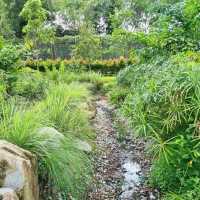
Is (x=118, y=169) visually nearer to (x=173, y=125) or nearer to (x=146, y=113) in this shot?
(x=146, y=113)

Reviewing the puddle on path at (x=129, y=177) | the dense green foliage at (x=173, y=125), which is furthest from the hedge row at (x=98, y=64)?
the dense green foliage at (x=173, y=125)

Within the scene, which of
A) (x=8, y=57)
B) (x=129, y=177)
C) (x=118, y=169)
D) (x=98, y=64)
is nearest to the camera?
(x=129, y=177)

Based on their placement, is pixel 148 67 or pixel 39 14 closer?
pixel 148 67

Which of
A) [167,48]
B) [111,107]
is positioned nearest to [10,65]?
[111,107]

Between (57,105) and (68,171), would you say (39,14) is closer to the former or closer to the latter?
(57,105)

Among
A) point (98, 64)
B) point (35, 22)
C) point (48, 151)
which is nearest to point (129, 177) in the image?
point (48, 151)

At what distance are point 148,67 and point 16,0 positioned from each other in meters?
17.8

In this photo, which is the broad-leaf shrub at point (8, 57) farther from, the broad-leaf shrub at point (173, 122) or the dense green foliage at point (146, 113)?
the broad-leaf shrub at point (173, 122)

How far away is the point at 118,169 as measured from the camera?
5367 millimetres

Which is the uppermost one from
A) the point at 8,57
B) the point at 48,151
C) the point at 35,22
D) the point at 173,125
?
the point at 173,125

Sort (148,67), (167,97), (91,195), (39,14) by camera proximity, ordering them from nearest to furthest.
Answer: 1. (167,97)
2. (91,195)
3. (148,67)
4. (39,14)

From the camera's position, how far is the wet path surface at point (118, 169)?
15.1 ft

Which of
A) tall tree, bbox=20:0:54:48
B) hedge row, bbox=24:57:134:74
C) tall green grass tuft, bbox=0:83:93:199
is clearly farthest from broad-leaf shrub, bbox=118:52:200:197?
hedge row, bbox=24:57:134:74

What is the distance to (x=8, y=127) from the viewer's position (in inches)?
153
